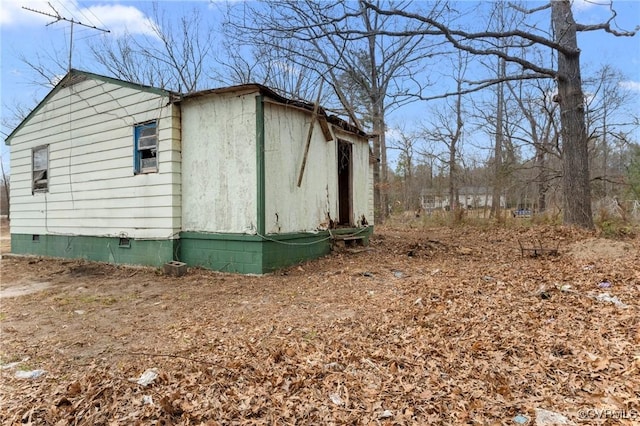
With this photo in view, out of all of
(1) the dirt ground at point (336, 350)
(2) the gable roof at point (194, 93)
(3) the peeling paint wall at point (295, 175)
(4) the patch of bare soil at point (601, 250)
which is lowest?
(1) the dirt ground at point (336, 350)

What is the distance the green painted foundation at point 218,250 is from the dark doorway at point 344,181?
91cm

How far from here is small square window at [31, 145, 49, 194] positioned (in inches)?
372

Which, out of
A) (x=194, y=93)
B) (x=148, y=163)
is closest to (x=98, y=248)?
(x=148, y=163)

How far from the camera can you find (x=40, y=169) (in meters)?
9.64

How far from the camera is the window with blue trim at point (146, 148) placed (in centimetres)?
717

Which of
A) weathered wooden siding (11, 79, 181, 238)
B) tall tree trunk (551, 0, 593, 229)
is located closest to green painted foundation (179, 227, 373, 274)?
weathered wooden siding (11, 79, 181, 238)

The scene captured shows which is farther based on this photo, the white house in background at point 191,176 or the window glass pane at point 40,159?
the window glass pane at point 40,159

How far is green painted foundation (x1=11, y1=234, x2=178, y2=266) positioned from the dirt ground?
1.22m

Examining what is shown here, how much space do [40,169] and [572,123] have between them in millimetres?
13700

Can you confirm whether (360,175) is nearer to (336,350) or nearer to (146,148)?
(146,148)

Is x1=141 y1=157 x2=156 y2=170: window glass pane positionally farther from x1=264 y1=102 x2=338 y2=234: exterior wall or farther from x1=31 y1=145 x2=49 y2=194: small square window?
x1=31 y1=145 x2=49 y2=194: small square window

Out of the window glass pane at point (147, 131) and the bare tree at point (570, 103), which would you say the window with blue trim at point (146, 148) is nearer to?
the window glass pane at point (147, 131)

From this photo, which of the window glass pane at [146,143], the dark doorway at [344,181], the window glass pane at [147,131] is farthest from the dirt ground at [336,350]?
the dark doorway at [344,181]

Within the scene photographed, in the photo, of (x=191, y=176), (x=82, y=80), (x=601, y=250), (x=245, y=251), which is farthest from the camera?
(x=82, y=80)
